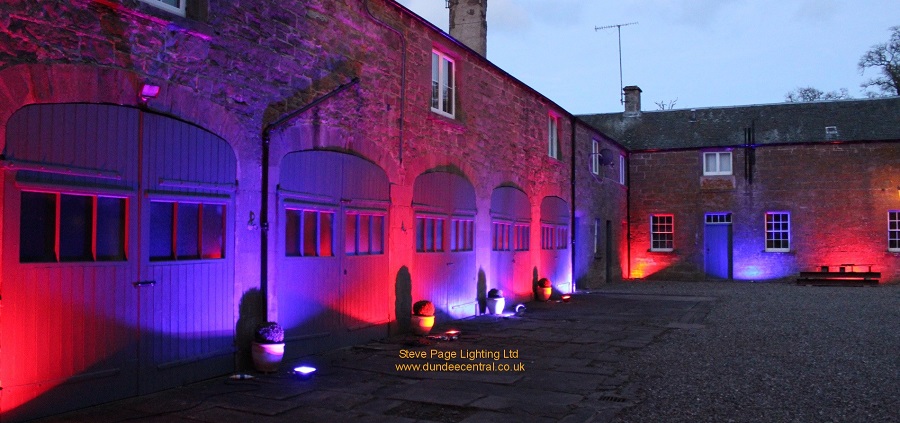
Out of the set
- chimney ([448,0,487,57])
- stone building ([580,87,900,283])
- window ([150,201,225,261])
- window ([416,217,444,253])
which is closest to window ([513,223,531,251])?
window ([416,217,444,253])

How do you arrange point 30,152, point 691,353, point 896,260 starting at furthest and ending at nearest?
1. point 896,260
2. point 691,353
3. point 30,152

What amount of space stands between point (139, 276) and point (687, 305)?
12.6 metres

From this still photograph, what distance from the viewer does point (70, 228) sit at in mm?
5801

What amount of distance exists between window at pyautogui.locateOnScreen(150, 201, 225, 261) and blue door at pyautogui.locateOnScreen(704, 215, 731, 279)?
2106 centimetres

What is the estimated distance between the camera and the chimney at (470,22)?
1609 cm

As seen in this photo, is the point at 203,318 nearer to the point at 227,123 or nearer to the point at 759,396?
the point at 227,123

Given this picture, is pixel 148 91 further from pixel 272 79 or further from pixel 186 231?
pixel 272 79

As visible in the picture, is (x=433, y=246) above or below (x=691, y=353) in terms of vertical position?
above

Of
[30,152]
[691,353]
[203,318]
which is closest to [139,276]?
[203,318]

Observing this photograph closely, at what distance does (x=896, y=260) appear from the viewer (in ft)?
74.6

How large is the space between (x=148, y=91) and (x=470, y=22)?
36.0ft

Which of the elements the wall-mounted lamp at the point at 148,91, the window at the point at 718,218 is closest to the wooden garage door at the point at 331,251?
the wall-mounted lamp at the point at 148,91

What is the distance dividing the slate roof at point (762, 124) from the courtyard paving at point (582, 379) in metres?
13.0

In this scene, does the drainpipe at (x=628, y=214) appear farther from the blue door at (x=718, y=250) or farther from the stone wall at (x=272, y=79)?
the stone wall at (x=272, y=79)
